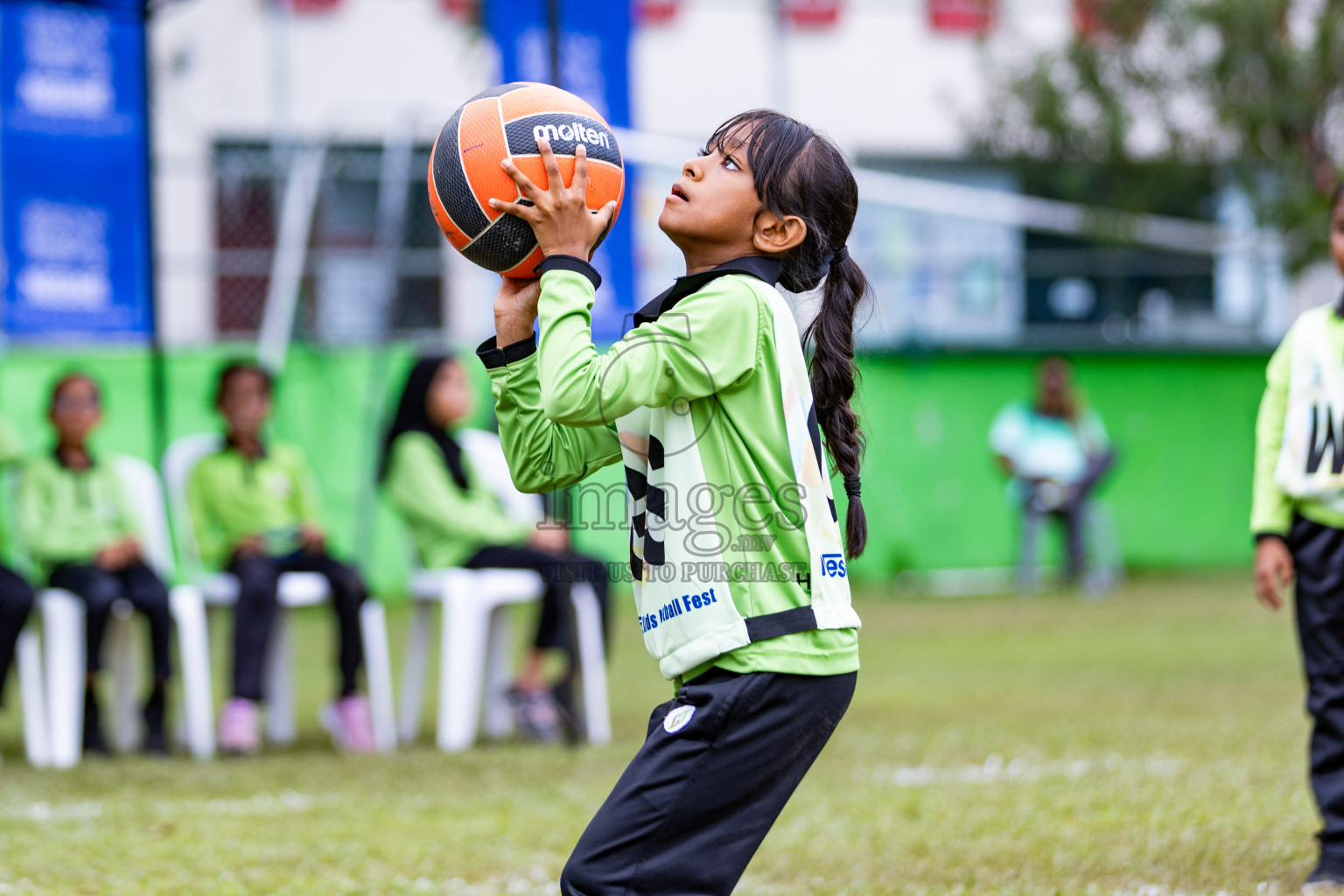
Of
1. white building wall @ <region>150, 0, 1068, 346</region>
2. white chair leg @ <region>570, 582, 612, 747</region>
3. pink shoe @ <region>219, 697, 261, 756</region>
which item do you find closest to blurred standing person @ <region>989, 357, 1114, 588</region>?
white building wall @ <region>150, 0, 1068, 346</region>

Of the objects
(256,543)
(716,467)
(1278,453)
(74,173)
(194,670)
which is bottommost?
(194,670)

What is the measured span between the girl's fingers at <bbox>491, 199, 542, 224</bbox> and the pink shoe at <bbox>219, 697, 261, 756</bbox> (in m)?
4.04

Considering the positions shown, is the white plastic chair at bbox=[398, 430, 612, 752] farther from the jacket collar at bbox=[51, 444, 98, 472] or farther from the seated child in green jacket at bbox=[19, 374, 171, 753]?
the jacket collar at bbox=[51, 444, 98, 472]

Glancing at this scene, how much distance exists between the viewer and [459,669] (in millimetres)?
6238

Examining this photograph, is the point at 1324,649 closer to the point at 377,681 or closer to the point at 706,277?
the point at 706,277

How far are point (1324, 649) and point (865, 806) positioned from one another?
59.7 inches

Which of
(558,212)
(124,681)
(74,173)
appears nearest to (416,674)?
(124,681)

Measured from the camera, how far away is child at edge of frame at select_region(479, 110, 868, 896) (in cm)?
235

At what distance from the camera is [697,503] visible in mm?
2430

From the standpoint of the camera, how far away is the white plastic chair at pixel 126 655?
615 centimetres

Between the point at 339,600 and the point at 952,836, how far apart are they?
309 centimetres

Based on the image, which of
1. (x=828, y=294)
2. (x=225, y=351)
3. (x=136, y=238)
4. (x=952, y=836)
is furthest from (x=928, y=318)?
(x=828, y=294)

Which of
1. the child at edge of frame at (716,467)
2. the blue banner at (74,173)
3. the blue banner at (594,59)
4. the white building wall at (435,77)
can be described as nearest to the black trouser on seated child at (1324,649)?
the child at edge of frame at (716,467)

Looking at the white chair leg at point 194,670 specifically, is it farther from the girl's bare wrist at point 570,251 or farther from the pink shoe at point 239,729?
the girl's bare wrist at point 570,251
